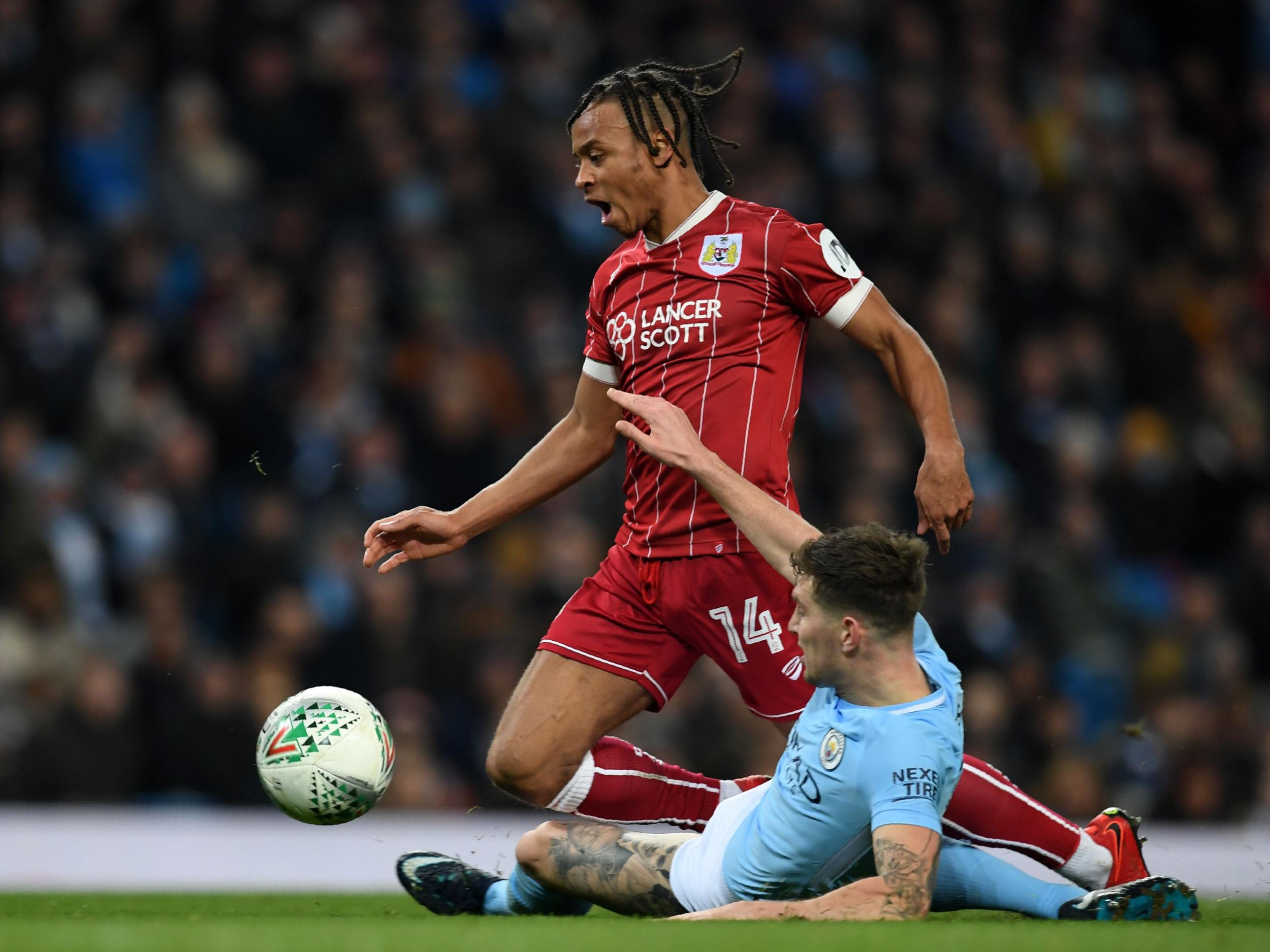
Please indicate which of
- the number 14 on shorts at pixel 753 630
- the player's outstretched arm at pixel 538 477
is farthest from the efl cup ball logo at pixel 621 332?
the number 14 on shorts at pixel 753 630

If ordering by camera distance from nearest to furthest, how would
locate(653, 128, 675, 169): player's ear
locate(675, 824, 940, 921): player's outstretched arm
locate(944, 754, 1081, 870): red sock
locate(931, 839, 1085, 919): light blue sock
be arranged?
locate(675, 824, 940, 921): player's outstretched arm < locate(931, 839, 1085, 919): light blue sock < locate(944, 754, 1081, 870): red sock < locate(653, 128, 675, 169): player's ear

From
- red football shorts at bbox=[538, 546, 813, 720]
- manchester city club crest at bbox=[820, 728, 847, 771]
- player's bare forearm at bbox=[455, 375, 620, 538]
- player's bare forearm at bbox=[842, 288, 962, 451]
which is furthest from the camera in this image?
player's bare forearm at bbox=[455, 375, 620, 538]

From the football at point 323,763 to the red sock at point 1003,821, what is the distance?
1515 mm

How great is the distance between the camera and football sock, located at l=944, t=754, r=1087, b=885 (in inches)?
170

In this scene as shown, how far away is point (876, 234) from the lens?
10.5 metres

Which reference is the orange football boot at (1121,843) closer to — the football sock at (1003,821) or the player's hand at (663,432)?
the football sock at (1003,821)

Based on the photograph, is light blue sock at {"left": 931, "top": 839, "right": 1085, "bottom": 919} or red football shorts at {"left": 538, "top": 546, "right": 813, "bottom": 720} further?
red football shorts at {"left": 538, "top": 546, "right": 813, "bottom": 720}

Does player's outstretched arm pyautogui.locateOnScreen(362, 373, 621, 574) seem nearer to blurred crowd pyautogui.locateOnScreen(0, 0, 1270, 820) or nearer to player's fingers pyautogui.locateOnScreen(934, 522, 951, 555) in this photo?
player's fingers pyautogui.locateOnScreen(934, 522, 951, 555)

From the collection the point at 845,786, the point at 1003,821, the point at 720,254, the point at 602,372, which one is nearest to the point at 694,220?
the point at 720,254

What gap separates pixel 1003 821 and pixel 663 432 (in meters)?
1.32

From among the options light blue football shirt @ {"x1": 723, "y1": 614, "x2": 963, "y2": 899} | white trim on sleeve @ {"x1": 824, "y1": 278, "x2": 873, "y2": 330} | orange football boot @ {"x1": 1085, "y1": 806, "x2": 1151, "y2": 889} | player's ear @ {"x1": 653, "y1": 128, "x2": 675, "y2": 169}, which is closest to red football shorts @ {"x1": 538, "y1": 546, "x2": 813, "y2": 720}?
light blue football shirt @ {"x1": 723, "y1": 614, "x2": 963, "y2": 899}

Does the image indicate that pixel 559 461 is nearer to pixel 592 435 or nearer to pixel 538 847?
pixel 592 435

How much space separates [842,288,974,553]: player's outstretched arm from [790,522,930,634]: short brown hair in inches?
9.8

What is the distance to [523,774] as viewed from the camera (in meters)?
A: 4.59
